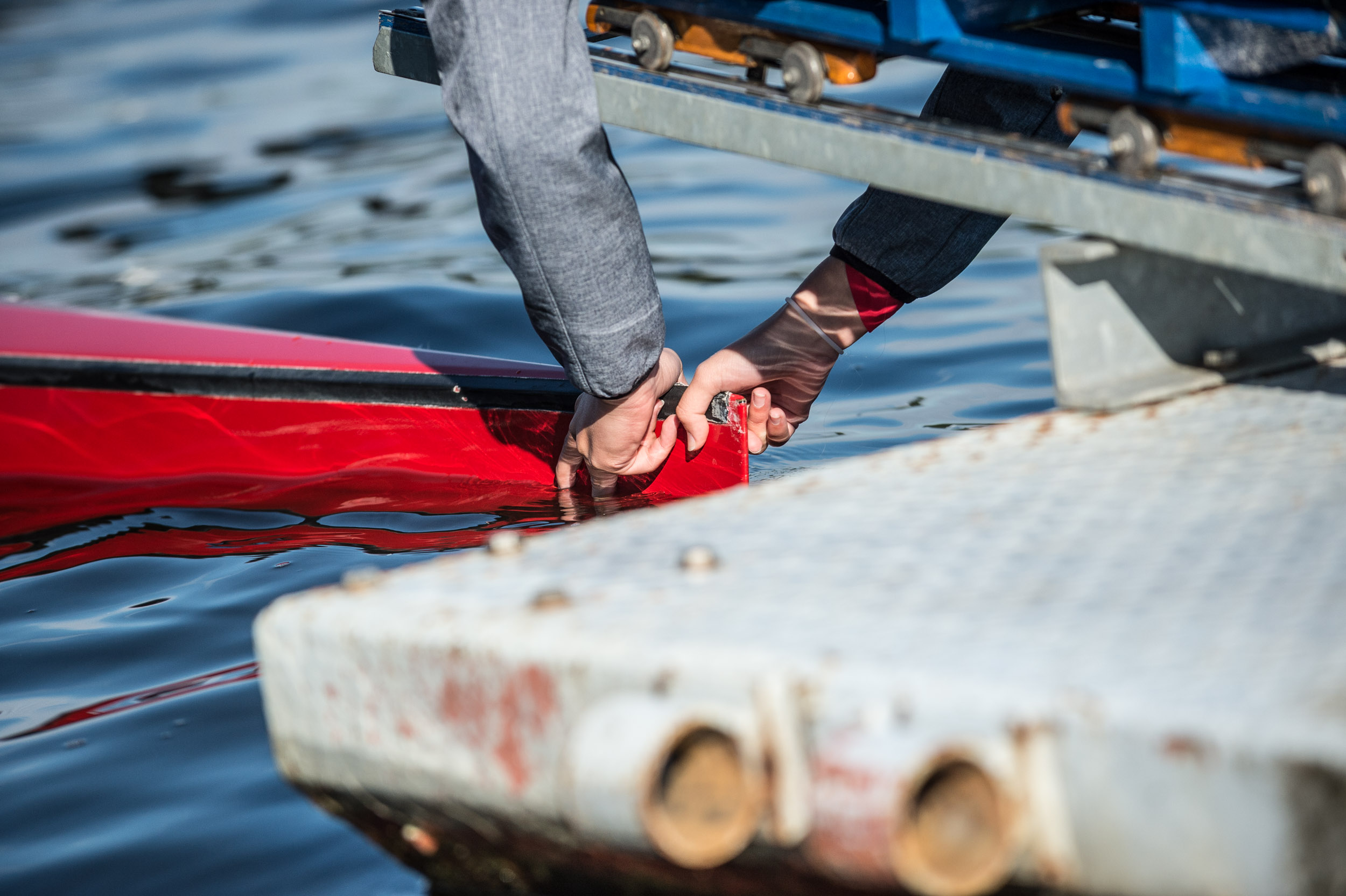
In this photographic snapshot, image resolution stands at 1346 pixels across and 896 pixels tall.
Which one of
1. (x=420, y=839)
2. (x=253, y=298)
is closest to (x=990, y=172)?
(x=420, y=839)

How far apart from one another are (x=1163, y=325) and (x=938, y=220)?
820 mm

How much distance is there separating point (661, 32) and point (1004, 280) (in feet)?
8.95

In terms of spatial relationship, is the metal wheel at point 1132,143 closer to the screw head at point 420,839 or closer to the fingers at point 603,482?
the screw head at point 420,839

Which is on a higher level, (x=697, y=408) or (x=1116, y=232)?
(x=1116, y=232)

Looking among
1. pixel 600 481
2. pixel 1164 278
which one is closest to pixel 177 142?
pixel 600 481

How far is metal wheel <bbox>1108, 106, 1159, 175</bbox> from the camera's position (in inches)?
54.7

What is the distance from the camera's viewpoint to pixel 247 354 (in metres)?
2.97

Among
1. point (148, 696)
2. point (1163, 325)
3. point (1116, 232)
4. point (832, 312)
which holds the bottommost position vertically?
point (148, 696)

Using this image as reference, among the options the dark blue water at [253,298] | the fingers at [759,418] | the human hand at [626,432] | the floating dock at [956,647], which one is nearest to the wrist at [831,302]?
the fingers at [759,418]

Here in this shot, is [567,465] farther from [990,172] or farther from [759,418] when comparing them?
[990,172]

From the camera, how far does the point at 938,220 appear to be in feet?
7.47

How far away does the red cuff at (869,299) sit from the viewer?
2.39 metres

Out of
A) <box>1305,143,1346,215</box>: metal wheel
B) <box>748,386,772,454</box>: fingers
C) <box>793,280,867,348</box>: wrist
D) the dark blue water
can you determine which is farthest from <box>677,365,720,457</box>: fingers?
<box>1305,143,1346,215</box>: metal wheel

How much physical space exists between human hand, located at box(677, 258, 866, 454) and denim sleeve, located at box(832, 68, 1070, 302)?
7 centimetres
